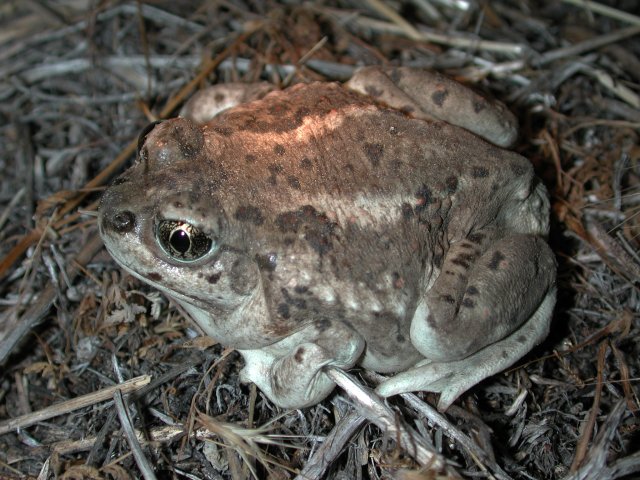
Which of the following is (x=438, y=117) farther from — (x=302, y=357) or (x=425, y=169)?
(x=302, y=357)

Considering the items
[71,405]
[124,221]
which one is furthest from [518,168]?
[71,405]

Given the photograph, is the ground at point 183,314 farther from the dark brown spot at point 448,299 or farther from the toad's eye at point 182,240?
the toad's eye at point 182,240

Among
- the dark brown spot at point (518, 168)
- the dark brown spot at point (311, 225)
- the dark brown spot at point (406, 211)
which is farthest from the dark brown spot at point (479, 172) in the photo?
the dark brown spot at point (311, 225)

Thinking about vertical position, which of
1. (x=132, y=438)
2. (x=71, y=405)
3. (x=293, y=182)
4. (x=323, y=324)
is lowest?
(x=71, y=405)

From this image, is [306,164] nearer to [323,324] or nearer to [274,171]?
[274,171]

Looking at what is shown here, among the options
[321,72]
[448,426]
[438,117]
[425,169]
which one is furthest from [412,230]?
[321,72]
